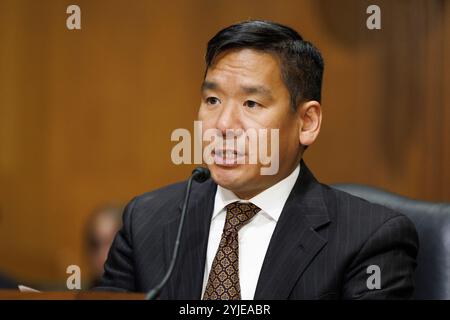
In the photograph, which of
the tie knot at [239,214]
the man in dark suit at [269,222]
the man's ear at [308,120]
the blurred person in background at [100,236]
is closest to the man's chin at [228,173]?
the man in dark suit at [269,222]

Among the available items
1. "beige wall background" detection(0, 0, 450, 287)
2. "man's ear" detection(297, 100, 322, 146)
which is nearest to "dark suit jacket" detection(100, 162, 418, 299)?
"man's ear" detection(297, 100, 322, 146)

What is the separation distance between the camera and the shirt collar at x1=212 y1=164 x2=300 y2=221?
1.88 meters

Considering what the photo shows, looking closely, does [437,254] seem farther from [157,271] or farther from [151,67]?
[151,67]

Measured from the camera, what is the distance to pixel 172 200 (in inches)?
79.3

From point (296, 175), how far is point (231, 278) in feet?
1.24

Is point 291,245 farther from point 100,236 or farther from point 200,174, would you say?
point 100,236

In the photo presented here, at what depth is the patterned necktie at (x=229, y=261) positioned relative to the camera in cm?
176

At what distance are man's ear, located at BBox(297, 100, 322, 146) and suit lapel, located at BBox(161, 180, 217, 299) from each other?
0.31 m

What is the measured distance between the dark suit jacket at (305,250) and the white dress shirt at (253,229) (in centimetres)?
2

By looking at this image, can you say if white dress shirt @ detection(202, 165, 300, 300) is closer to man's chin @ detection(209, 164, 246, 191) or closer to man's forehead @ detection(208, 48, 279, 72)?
man's chin @ detection(209, 164, 246, 191)

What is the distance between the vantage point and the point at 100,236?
2.53 meters

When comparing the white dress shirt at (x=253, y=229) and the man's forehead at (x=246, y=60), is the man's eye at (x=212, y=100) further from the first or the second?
the white dress shirt at (x=253, y=229)
